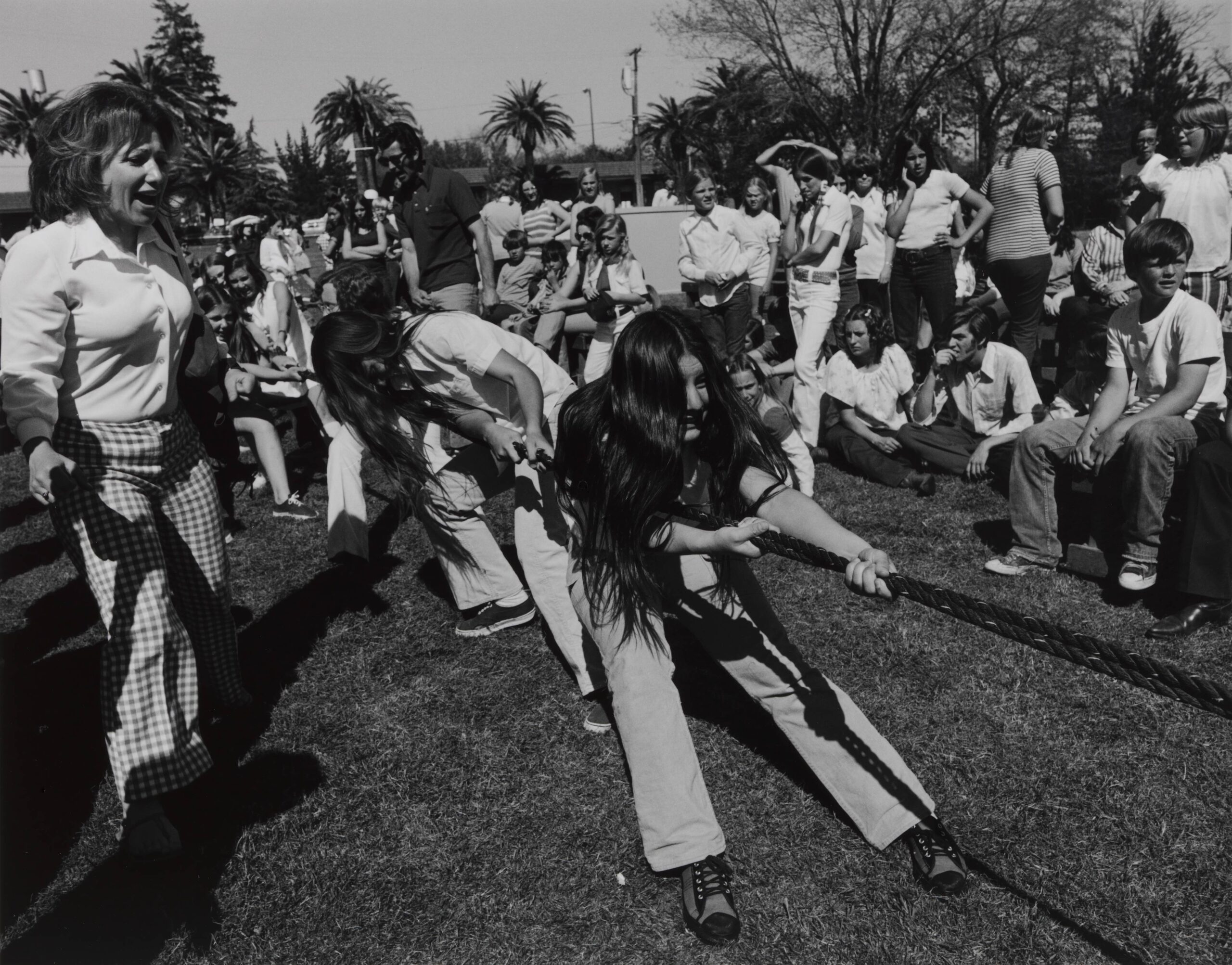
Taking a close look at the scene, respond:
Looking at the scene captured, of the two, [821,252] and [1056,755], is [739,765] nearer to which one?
[1056,755]

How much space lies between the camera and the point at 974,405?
6051mm

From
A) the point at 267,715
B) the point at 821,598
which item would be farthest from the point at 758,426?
the point at 267,715

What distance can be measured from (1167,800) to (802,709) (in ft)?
3.82

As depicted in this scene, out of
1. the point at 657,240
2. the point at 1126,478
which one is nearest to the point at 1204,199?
the point at 1126,478

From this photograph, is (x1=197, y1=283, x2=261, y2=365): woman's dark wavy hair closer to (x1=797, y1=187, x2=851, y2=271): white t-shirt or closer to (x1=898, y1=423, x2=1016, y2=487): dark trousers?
(x1=797, y1=187, x2=851, y2=271): white t-shirt

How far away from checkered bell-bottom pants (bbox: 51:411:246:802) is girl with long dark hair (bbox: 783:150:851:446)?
4.79 metres

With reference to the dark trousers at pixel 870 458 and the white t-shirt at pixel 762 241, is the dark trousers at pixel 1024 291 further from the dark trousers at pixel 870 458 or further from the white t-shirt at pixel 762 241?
the white t-shirt at pixel 762 241

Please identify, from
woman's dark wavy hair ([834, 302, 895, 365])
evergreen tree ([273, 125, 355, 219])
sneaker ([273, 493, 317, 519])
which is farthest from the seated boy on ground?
evergreen tree ([273, 125, 355, 219])

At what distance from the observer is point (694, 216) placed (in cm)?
846

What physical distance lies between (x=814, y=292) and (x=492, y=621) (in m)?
3.90

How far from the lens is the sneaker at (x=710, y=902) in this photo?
2.63 m

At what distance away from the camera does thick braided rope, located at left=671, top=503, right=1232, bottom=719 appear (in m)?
1.79

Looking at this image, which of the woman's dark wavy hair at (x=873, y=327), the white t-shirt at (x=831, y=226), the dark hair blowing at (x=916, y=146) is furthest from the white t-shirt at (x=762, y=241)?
the woman's dark wavy hair at (x=873, y=327)

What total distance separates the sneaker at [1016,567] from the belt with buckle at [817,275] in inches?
121
